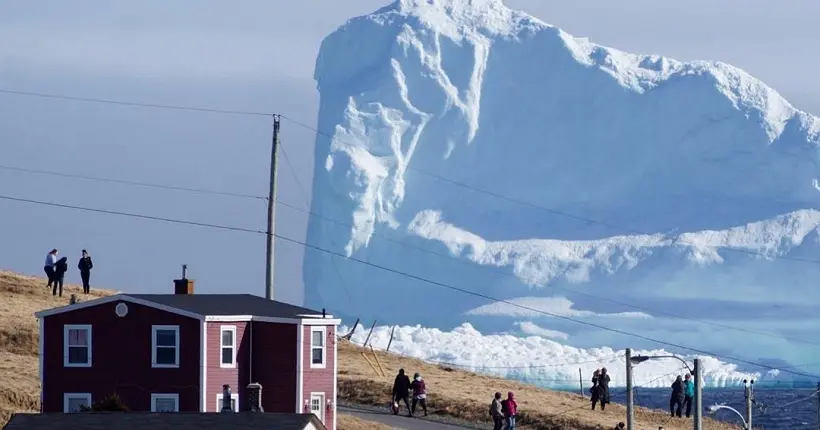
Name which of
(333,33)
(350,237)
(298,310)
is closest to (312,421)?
(298,310)

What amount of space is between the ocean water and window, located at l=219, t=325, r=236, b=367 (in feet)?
127

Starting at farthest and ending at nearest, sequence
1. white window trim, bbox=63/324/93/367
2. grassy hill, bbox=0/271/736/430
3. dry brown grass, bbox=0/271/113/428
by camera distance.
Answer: grassy hill, bbox=0/271/736/430 < dry brown grass, bbox=0/271/113/428 < white window trim, bbox=63/324/93/367

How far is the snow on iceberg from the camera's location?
108 metres

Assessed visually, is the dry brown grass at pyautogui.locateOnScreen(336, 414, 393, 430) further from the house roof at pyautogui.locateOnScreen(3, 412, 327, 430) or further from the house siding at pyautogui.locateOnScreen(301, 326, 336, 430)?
the house roof at pyautogui.locateOnScreen(3, 412, 327, 430)

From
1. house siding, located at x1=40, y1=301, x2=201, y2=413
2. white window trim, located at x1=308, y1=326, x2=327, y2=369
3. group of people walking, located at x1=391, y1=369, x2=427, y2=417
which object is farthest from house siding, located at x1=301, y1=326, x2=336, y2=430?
group of people walking, located at x1=391, y1=369, x2=427, y2=417

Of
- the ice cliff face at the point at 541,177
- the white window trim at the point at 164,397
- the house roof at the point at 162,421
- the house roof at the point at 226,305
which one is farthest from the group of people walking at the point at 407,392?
the ice cliff face at the point at 541,177

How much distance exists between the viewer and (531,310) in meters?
116

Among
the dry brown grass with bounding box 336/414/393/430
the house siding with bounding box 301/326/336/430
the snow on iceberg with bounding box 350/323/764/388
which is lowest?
the dry brown grass with bounding box 336/414/393/430

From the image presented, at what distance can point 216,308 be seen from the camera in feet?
152

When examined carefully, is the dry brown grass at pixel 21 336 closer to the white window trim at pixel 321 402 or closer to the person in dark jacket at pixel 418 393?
the white window trim at pixel 321 402

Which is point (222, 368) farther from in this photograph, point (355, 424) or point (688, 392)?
point (688, 392)

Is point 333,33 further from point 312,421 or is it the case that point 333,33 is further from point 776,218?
point 312,421

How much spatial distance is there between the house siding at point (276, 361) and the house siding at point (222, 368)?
20 cm

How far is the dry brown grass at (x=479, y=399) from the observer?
179 feet
